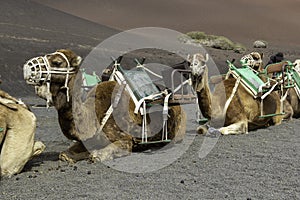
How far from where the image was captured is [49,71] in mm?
5914

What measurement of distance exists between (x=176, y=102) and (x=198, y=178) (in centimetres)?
177

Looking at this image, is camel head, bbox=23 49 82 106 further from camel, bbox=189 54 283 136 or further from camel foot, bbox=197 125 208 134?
camel foot, bbox=197 125 208 134

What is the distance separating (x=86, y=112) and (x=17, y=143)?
111 cm

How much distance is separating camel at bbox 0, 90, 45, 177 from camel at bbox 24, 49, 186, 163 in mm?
437

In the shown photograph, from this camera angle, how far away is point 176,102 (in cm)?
725

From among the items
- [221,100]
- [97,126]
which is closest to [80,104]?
[97,126]

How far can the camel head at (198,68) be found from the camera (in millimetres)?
7750

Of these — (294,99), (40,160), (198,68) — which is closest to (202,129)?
(198,68)

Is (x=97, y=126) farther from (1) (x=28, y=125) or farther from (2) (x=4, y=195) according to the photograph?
(2) (x=4, y=195)

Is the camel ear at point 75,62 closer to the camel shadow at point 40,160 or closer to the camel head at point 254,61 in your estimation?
the camel shadow at point 40,160

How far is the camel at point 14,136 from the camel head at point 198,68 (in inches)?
120

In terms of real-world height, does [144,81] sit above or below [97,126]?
above

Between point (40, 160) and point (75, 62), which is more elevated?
point (75, 62)

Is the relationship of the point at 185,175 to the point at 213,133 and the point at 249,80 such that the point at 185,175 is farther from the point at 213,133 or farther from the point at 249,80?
the point at 249,80
